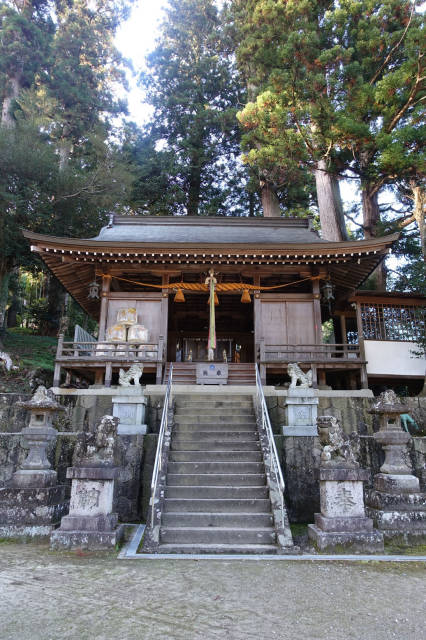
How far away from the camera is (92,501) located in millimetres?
5488

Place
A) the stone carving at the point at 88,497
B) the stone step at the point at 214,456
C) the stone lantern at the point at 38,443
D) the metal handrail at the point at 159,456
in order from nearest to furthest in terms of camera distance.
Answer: the stone carving at the point at 88,497 → the metal handrail at the point at 159,456 → the stone lantern at the point at 38,443 → the stone step at the point at 214,456

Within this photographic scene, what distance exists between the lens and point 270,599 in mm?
3752

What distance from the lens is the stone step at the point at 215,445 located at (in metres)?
7.41

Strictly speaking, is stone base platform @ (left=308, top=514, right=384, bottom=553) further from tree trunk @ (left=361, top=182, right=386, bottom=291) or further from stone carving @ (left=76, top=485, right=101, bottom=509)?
tree trunk @ (left=361, top=182, right=386, bottom=291)

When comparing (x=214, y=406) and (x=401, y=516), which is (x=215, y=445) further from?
(x=401, y=516)

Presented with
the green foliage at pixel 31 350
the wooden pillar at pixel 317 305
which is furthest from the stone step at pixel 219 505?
the green foliage at pixel 31 350

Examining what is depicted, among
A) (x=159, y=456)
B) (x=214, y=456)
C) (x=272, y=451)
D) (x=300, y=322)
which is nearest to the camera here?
(x=159, y=456)

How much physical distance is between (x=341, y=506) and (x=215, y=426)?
3117 mm

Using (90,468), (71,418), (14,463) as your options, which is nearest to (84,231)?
(71,418)

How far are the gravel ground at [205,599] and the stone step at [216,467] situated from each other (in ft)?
6.48

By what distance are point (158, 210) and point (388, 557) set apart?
23.4 meters

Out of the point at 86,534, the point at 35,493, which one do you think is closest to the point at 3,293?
the point at 35,493

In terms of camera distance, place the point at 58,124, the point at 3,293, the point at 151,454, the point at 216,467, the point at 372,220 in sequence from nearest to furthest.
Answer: the point at 216,467 → the point at 151,454 → the point at 3,293 → the point at 372,220 → the point at 58,124

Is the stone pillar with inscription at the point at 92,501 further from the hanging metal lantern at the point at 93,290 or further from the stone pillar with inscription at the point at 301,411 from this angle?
the hanging metal lantern at the point at 93,290
